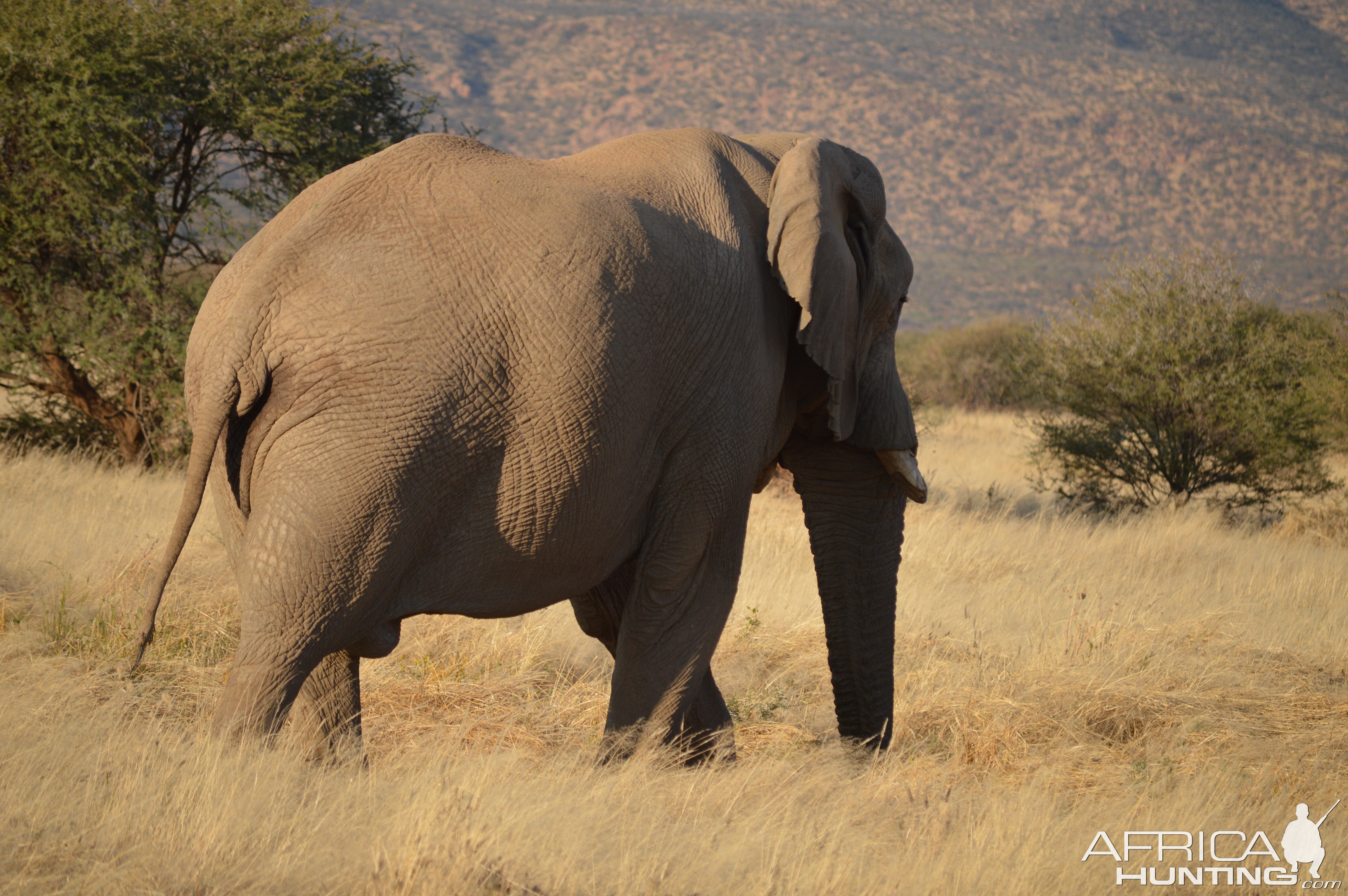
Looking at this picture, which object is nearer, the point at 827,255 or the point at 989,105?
the point at 827,255

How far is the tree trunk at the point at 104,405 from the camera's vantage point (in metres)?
11.1

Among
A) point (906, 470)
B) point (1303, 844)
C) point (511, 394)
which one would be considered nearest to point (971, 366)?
point (906, 470)

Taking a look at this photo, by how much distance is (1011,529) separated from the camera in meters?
10.9

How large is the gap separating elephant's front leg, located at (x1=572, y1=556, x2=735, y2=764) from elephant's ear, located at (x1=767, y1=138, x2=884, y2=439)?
100 cm

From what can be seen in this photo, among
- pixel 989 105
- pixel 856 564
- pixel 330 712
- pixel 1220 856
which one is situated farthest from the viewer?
pixel 989 105

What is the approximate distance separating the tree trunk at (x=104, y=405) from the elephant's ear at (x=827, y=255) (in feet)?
30.2

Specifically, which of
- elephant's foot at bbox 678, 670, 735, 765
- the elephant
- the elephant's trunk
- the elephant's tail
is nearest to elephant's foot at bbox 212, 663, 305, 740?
the elephant

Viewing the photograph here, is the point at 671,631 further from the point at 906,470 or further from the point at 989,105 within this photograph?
the point at 989,105

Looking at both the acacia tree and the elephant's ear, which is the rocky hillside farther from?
the elephant's ear

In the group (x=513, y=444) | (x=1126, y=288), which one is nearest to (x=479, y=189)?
(x=513, y=444)

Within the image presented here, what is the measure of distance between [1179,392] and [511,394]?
11.9 meters

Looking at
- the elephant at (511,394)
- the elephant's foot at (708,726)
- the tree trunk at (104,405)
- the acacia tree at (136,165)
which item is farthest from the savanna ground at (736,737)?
the acacia tree at (136,165)

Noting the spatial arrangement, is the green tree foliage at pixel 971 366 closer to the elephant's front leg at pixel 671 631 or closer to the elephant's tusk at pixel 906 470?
the elephant's tusk at pixel 906 470

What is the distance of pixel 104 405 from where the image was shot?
37.3ft
